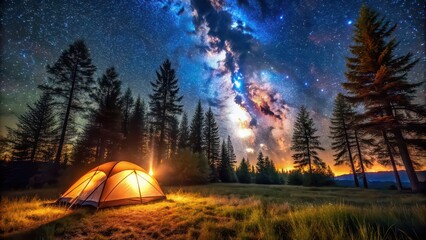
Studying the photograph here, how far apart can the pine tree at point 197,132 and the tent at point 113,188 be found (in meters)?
30.7

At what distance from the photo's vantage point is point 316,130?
3181 cm

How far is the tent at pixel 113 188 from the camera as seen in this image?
7227 mm

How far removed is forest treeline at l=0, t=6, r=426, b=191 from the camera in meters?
14.1

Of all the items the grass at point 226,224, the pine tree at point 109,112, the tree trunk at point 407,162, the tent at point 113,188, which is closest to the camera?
the grass at point 226,224

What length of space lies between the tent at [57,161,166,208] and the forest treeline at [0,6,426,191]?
12069 mm

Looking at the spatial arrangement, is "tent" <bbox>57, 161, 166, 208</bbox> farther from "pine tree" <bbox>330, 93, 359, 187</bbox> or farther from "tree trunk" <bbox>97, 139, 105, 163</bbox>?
"pine tree" <bbox>330, 93, 359, 187</bbox>

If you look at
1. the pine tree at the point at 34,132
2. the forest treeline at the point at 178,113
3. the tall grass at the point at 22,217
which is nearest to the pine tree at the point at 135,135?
the forest treeline at the point at 178,113

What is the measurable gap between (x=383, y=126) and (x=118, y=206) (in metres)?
19.7

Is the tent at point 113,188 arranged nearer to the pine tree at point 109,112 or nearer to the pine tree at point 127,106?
the pine tree at point 109,112

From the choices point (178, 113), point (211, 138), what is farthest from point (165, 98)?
point (211, 138)

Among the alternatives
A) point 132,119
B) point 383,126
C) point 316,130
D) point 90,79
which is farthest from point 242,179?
point 90,79

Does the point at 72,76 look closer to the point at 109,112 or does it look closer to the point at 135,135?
the point at 109,112

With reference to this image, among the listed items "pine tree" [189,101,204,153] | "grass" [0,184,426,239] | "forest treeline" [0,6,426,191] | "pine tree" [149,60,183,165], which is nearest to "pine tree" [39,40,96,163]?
"forest treeline" [0,6,426,191]

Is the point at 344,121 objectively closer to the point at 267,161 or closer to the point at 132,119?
the point at 267,161
